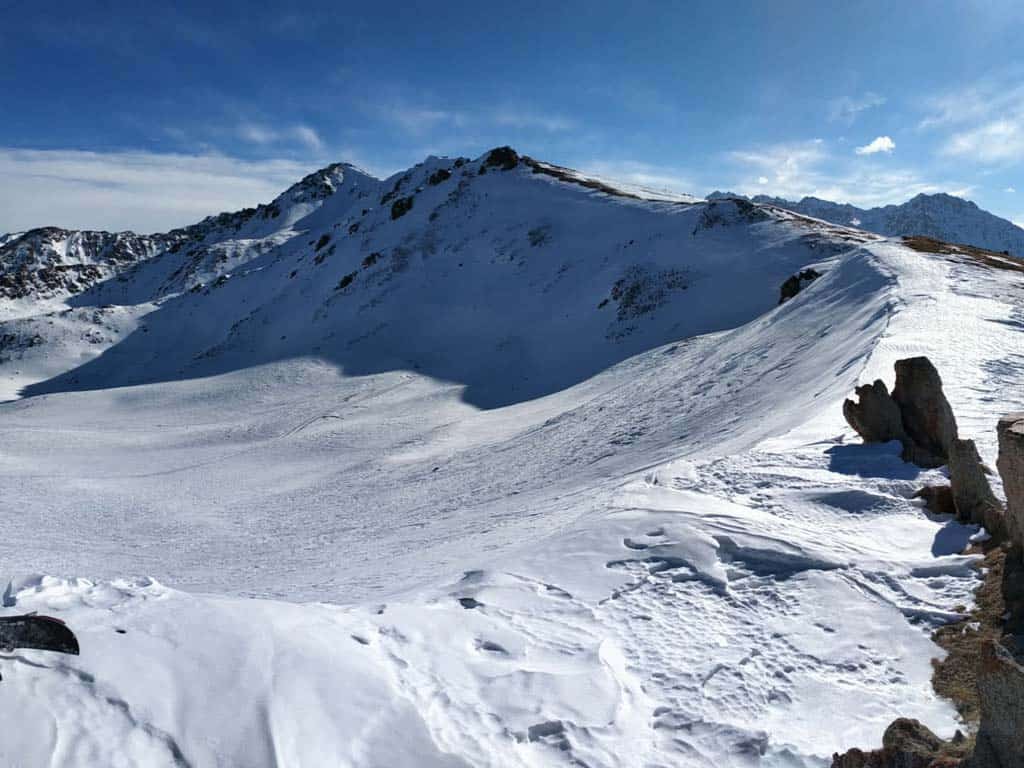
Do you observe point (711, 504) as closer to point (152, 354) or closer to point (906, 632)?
point (906, 632)

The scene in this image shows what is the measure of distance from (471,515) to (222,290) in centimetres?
7555

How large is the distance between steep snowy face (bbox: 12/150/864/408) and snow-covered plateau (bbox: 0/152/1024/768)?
1.32 ft

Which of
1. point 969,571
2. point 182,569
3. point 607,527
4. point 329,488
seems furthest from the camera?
point 329,488

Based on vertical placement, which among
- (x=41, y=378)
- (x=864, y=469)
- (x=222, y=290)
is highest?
(x=222, y=290)

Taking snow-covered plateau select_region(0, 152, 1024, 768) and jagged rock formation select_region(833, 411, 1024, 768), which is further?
snow-covered plateau select_region(0, 152, 1024, 768)

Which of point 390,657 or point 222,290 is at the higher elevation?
point 222,290

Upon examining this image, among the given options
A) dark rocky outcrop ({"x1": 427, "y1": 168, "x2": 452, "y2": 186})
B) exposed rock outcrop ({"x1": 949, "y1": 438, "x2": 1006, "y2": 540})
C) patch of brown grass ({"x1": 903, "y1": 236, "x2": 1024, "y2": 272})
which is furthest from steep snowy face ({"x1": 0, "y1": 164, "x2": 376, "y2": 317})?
exposed rock outcrop ({"x1": 949, "y1": 438, "x2": 1006, "y2": 540})

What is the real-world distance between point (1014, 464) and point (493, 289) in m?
48.0

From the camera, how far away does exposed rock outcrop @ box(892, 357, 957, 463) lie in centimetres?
1052

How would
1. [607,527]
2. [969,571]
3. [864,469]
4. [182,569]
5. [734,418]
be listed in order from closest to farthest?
[969,571] → [607,527] → [864,469] → [182,569] → [734,418]

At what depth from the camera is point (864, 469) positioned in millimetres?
10781

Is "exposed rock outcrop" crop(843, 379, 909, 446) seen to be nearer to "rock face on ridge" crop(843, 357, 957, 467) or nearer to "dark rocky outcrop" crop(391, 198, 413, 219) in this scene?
"rock face on ridge" crop(843, 357, 957, 467)

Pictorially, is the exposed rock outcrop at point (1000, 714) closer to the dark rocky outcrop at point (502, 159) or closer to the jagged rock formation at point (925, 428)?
the jagged rock formation at point (925, 428)

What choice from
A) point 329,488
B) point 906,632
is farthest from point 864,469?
point 329,488
